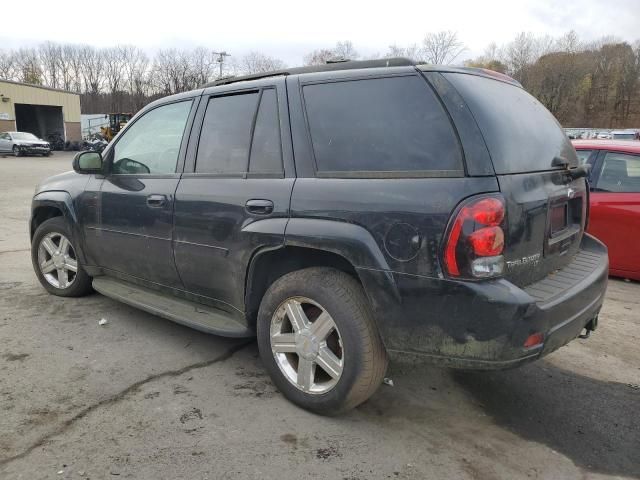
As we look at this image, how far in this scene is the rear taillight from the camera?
225 centimetres

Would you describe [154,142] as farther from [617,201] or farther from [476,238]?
[617,201]

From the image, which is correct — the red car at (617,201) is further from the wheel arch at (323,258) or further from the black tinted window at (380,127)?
the wheel arch at (323,258)

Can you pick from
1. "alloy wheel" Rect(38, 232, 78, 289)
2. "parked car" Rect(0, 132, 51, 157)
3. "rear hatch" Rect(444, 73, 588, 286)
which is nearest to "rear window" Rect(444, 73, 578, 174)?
"rear hatch" Rect(444, 73, 588, 286)

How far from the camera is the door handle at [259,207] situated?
291cm

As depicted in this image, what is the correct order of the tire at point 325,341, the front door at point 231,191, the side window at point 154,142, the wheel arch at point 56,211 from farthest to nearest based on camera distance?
the wheel arch at point 56,211 < the side window at point 154,142 < the front door at point 231,191 < the tire at point 325,341

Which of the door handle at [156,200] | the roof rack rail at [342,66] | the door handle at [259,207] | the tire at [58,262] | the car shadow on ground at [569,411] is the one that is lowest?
the car shadow on ground at [569,411]

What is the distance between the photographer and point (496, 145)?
2.39 meters

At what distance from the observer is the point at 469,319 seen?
90.5 inches

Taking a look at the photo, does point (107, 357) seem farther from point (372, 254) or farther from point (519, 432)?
point (519, 432)

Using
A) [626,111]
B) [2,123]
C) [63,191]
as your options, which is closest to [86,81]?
[2,123]

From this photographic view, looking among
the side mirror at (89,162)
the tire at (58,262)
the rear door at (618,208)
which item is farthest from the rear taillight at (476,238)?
the rear door at (618,208)

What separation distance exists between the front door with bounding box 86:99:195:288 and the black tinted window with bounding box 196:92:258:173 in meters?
0.23

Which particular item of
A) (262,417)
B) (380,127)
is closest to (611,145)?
(380,127)

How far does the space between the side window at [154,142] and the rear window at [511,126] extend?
206 centimetres
